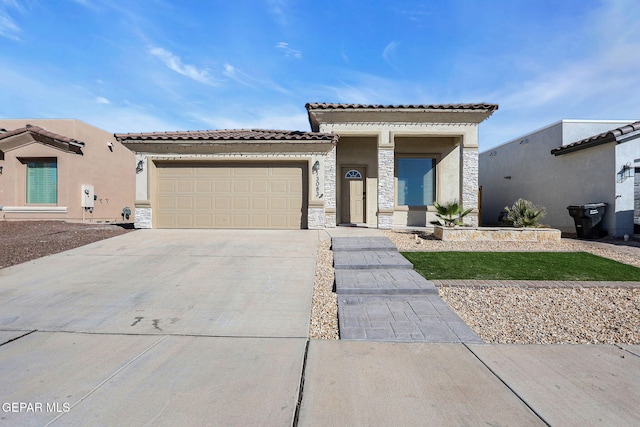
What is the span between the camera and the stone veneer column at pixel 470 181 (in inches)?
521

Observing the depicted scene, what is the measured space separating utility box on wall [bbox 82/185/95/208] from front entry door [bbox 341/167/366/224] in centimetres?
1260

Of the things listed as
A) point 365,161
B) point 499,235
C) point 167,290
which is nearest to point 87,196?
point 365,161

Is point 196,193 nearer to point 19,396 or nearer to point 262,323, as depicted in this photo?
point 262,323

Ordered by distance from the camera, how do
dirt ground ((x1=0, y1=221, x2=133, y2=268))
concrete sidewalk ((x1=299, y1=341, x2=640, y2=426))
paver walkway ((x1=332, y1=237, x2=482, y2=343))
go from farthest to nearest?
dirt ground ((x1=0, y1=221, x2=133, y2=268)) < paver walkway ((x1=332, y1=237, x2=482, y2=343)) < concrete sidewalk ((x1=299, y1=341, x2=640, y2=426))

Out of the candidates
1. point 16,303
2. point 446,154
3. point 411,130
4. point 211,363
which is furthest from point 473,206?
point 16,303

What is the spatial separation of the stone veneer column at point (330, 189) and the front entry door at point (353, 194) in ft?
6.53

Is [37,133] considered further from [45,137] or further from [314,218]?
[314,218]

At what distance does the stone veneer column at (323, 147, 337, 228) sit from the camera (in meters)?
12.2

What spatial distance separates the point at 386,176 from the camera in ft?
42.8

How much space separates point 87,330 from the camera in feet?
12.7

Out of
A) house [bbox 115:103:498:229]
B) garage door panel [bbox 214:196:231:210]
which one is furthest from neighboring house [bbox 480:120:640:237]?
garage door panel [bbox 214:196:231:210]

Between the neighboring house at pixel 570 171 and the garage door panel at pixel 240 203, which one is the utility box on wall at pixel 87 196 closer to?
the garage door panel at pixel 240 203

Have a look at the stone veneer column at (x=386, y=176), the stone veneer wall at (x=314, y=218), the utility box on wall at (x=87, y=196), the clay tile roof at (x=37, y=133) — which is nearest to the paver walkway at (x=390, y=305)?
the stone veneer wall at (x=314, y=218)

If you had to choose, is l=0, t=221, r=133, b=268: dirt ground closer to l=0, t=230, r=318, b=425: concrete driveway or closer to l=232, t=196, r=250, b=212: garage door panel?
l=0, t=230, r=318, b=425: concrete driveway
